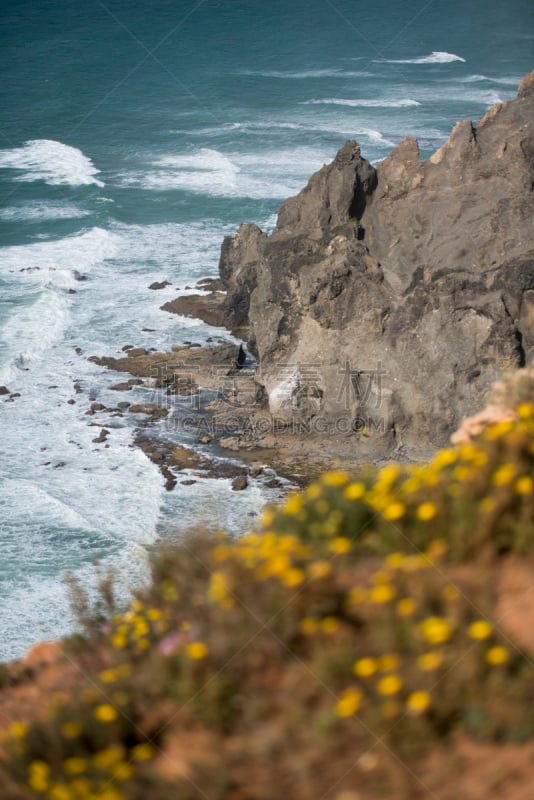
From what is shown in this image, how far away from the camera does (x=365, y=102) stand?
242ft

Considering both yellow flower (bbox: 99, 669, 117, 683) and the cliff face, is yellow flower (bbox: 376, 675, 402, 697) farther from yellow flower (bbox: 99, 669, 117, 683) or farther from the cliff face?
the cliff face

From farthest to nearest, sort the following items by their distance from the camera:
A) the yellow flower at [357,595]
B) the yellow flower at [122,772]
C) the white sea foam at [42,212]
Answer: the white sea foam at [42,212] < the yellow flower at [357,595] < the yellow flower at [122,772]

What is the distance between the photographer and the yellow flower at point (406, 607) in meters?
4.61

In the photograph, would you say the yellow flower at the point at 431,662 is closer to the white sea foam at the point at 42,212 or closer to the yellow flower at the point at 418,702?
the yellow flower at the point at 418,702

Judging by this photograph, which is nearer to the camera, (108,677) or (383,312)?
(108,677)

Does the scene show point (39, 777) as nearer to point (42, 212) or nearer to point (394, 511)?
point (394, 511)

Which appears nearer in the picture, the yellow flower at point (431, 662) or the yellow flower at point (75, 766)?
the yellow flower at point (431, 662)

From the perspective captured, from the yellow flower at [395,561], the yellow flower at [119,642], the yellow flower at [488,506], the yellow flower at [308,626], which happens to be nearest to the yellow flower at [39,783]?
the yellow flower at [119,642]

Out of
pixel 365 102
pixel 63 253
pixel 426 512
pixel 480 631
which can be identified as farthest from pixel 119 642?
pixel 365 102

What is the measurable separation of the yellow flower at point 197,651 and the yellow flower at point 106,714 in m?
0.49

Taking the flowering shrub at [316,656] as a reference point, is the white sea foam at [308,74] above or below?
above

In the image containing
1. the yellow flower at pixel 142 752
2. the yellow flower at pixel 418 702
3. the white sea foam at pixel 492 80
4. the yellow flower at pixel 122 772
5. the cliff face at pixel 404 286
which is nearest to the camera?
the yellow flower at pixel 418 702

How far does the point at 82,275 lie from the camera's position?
124ft

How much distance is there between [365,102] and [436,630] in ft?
244
